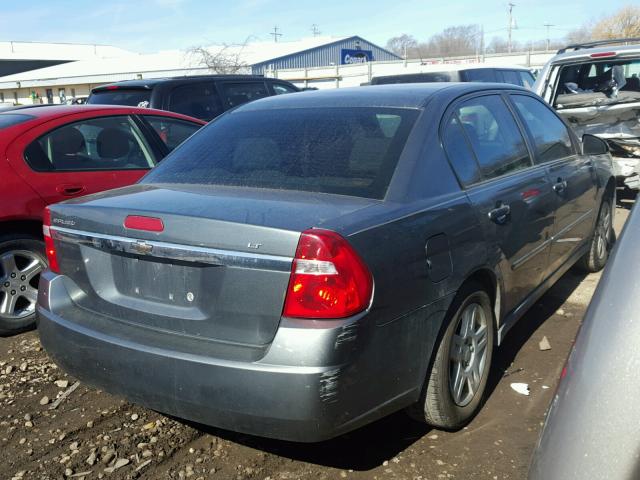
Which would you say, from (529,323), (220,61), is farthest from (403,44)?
A: (529,323)

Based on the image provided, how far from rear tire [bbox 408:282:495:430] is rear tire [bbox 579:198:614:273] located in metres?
2.43

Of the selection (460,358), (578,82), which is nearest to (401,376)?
(460,358)

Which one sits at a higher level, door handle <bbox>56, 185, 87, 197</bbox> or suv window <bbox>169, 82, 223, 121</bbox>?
suv window <bbox>169, 82, 223, 121</bbox>

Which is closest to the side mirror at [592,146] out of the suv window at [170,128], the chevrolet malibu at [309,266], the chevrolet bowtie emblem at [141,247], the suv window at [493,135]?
the suv window at [493,135]

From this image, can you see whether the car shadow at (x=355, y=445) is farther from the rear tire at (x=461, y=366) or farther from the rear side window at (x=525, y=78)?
the rear side window at (x=525, y=78)

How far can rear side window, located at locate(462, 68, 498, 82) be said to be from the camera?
439 inches

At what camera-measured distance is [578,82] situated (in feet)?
28.4

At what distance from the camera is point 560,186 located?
419 centimetres

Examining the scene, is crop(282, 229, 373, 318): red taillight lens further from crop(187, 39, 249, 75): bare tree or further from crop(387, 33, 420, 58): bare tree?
crop(387, 33, 420, 58): bare tree

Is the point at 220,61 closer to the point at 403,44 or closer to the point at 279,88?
the point at 279,88

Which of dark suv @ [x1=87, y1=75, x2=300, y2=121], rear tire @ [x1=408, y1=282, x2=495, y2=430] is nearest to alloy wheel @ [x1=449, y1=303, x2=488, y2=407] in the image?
rear tire @ [x1=408, y1=282, x2=495, y2=430]

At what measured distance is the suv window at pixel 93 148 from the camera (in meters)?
4.70

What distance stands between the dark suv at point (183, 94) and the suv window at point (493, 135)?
5.49 metres

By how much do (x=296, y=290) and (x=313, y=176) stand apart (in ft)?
2.53
